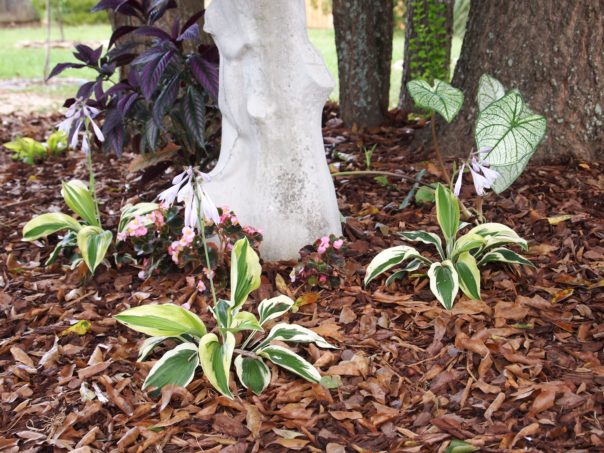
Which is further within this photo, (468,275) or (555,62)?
(555,62)

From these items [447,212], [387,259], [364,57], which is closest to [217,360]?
Result: [387,259]

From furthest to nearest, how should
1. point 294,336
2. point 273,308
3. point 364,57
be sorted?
1. point 364,57
2. point 273,308
3. point 294,336

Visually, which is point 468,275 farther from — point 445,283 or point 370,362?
point 370,362

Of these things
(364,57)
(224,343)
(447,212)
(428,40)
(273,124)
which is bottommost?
(224,343)

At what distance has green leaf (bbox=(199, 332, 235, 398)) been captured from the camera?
2049mm

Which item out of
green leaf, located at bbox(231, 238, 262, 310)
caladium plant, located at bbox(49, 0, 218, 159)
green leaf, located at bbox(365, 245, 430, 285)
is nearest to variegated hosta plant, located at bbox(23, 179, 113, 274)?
caladium plant, located at bbox(49, 0, 218, 159)

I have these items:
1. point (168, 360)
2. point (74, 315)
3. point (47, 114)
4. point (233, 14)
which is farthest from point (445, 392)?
point (47, 114)

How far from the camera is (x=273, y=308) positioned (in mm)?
2379

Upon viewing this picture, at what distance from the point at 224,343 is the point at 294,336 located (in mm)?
254

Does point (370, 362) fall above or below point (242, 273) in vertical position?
below

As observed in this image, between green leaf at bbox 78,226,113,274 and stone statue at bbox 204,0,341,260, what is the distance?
49 centimetres

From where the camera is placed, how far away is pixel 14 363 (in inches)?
96.3

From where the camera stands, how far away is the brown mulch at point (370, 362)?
2.00 metres

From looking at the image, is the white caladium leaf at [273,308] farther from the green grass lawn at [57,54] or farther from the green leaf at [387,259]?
the green grass lawn at [57,54]
